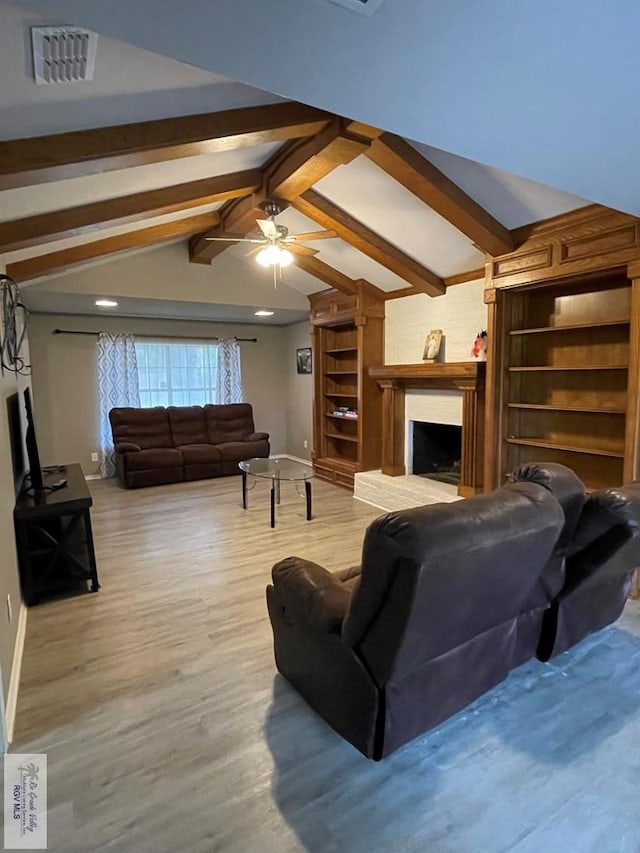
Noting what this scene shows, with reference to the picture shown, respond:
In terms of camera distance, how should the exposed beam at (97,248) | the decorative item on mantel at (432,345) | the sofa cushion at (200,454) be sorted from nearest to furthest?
1. the exposed beam at (97,248)
2. the decorative item on mantel at (432,345)
3. the sofa cushion at (200,454)

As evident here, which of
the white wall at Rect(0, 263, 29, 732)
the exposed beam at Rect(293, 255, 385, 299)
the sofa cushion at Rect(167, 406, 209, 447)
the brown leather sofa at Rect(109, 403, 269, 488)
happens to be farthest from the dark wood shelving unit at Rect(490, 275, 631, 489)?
the sofa cushion at Rect(167, 406, 209, 447)

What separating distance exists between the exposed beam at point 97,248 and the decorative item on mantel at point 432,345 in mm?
2634

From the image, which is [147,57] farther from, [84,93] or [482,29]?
[482,29]

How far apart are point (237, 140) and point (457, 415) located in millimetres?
3336

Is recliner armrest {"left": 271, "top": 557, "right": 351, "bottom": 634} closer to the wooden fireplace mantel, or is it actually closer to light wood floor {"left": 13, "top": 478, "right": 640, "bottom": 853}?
light wood floor {"left": 13, "top": 478, "right": 640, "bottom": 853}

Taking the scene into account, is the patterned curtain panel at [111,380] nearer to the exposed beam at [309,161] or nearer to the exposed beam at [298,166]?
the exposed beam at [298,166]

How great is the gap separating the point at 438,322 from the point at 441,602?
401 cm

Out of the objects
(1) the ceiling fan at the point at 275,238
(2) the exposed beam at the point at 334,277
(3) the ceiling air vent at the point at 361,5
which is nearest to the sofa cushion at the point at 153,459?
(2) the exposed beam at the point at 334,277

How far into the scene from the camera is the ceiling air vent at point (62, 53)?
1457 mm

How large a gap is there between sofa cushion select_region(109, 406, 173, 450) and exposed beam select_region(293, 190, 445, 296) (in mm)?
3721

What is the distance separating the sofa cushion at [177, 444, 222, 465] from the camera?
21.1ft

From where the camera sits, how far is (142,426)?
6.66 meters

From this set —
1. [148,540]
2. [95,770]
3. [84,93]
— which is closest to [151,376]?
[148,540]

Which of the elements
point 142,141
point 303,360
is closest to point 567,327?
point 142,141
